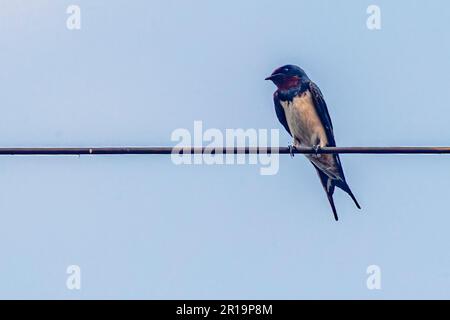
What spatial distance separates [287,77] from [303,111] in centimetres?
48

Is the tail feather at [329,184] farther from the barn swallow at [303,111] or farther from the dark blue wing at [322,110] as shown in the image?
the dark blue wing at [322,110]

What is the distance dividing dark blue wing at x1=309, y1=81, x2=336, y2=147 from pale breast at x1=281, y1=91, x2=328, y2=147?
0.04m

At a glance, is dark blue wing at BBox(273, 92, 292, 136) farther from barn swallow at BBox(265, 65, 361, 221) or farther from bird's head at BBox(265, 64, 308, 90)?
bird's head at BBox(265, 64, 308, 90)

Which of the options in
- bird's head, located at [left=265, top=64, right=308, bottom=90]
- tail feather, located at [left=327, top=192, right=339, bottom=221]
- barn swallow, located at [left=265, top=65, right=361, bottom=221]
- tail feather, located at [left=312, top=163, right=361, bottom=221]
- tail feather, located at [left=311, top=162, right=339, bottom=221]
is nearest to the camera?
tail feather, located at [left=327, top=192, right=339, bottom=221]

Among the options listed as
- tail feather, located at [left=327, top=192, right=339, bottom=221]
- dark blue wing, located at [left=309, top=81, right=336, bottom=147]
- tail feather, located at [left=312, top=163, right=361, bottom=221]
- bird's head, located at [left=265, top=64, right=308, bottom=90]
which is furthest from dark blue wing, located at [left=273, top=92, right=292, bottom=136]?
tail feather, located at [left=327, top=192, right=339, bottom=221]

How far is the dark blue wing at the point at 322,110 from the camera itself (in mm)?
10773

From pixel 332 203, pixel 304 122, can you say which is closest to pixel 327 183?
pixel 332 203

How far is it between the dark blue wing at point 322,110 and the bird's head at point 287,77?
0.16 meters

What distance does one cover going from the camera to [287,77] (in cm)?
1115

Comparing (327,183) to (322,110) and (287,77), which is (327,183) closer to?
(322,110)

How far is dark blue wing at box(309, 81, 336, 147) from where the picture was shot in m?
10.8

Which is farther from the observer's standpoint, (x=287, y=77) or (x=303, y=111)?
(x=287, y=77)
